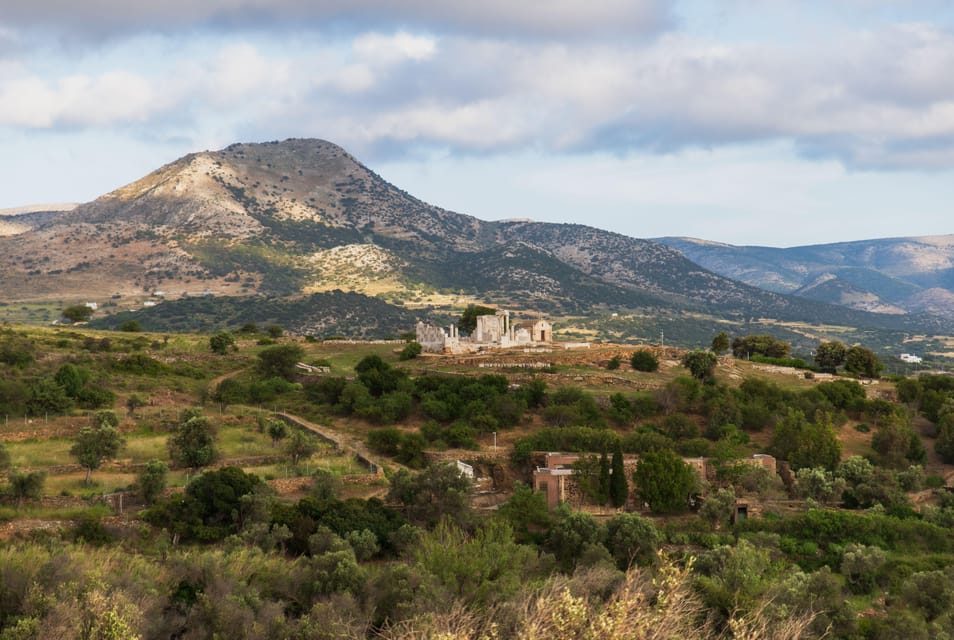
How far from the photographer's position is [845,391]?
52.4m

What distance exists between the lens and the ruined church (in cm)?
6450

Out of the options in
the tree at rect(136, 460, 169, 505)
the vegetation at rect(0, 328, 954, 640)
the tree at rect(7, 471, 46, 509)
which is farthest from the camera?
the tree at rect(136, 460, 169, 505)

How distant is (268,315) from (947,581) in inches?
4110

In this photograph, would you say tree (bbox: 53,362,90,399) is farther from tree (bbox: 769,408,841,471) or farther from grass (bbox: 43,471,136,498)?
tree (bbox: 769,408,841,471)

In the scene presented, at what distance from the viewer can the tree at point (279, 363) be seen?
56156 mm

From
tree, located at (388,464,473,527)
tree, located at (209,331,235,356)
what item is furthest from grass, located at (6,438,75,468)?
tree, located at (209,331,235,356)

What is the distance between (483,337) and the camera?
221ft

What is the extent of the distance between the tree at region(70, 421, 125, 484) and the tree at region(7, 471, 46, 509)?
308 cm

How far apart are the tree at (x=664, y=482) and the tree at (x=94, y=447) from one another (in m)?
23.0

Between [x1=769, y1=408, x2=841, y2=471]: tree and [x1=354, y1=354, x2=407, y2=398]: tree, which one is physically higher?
[x1=354, y1=354, x2=407, y2=398]: tree

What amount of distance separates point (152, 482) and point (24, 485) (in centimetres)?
423

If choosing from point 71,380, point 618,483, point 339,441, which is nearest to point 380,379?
point 339,441

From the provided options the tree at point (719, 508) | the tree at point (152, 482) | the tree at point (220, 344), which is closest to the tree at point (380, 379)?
the tree at point (220, 344)

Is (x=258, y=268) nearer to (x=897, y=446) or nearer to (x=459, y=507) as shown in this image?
(x=897, y=446)
